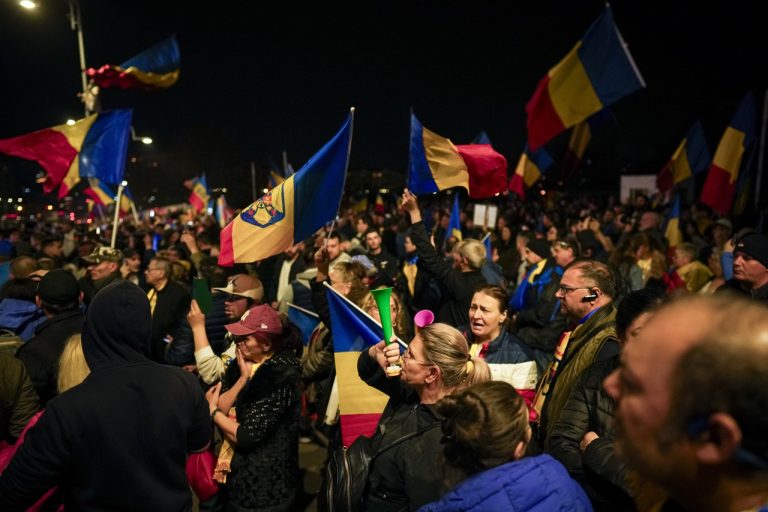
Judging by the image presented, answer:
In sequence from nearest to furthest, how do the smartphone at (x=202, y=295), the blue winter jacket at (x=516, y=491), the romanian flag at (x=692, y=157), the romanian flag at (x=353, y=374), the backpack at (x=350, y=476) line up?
the blue winter jacket at (x=516, y=491) < the backpack at (x=350, y=476) < the romanian flag at (x=353, y=374) < the smartphone at (x=202, y=295) < the romanian flag at (x=692, y=157)

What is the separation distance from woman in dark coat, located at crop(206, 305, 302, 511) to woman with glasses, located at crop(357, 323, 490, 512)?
62 centimetres

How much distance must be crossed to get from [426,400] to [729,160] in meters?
9.97

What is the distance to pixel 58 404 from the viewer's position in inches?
88.4

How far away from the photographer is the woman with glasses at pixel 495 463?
188cm

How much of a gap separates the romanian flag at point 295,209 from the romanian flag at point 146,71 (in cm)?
883

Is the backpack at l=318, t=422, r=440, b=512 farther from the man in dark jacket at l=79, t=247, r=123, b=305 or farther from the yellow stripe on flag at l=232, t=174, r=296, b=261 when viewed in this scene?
the man in dark jacket at l=79, t=247, r=123, b=305

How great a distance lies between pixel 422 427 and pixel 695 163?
1290 centimetres

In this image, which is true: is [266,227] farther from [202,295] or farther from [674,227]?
[674,227]

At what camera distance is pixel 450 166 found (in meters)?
6.02

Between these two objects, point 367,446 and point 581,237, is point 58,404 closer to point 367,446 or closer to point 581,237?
point 367,446

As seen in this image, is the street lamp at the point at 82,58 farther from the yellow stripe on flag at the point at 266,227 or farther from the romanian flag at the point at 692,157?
the romanian flag at the point at 692,157

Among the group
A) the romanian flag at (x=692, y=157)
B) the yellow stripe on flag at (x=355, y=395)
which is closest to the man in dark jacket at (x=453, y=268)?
the yellow stripe on flag at (x=355, y=395)

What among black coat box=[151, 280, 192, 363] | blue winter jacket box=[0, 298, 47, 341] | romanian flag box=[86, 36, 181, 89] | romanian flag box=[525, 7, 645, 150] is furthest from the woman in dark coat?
romanian flag box=[86, 36, 181, 89]

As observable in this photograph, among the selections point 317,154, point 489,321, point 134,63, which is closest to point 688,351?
point 489,321
